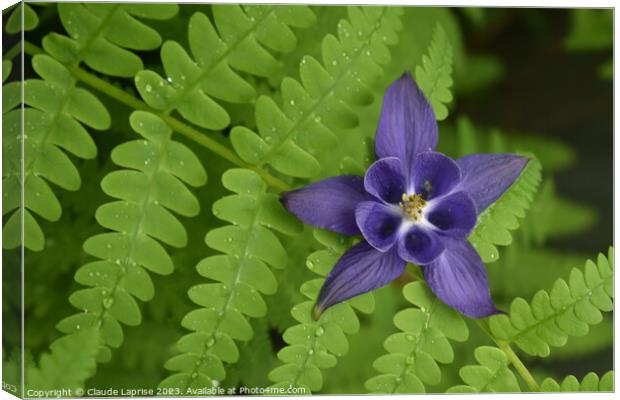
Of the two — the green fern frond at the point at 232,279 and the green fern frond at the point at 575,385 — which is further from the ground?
the green fern frond at the point at 232,279

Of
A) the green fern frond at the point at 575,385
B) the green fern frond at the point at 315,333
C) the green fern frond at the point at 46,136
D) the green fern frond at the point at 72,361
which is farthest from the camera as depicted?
the green fern frond at the point at 575,385

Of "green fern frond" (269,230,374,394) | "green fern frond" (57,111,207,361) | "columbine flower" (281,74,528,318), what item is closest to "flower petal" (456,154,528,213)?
"columbine flower" (281,74,528,318)

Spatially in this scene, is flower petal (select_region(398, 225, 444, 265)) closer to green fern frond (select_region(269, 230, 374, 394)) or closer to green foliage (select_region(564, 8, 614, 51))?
green fern frond (select_region(269, 230, 374, 394))

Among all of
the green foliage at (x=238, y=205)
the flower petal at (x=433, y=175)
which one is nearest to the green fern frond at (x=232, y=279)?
the green foliage at (x=238, y=205)

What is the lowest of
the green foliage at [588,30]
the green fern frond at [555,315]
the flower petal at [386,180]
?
the green fern frond at [555,315]

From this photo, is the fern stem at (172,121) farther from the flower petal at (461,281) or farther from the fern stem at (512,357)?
the fern stem at (512,357)

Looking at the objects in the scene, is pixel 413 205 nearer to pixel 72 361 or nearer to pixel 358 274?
pixel 358 274

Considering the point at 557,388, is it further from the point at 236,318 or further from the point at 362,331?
the point at 236,318

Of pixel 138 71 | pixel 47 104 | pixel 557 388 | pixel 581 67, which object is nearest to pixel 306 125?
pixel 138 71
